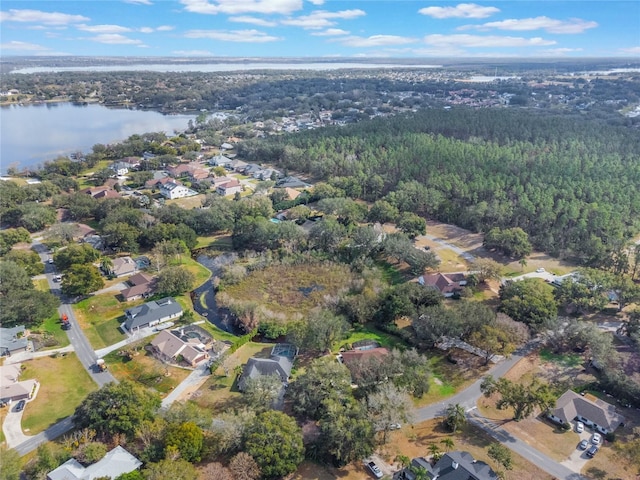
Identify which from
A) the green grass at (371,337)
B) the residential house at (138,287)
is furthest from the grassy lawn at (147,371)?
the green grass at (371,337)

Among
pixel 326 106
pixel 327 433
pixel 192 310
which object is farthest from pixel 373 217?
pixel 326 106

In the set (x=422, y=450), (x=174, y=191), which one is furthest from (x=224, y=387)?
(x=174, y=191)

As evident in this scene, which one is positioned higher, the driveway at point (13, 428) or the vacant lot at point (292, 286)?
the vacant lot at point (292, 286)

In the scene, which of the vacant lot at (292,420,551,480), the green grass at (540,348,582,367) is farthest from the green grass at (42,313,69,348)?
the green grass at (540,348,582,367)

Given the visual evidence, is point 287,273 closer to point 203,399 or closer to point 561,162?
point 203,399

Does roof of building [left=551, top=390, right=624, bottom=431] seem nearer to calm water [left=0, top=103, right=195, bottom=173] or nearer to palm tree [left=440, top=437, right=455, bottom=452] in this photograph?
palm tree [left=440, top=437, right=455, bottom=452]

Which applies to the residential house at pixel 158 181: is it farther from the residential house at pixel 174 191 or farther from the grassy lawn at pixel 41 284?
the grassy lawn at pixel 41 284
